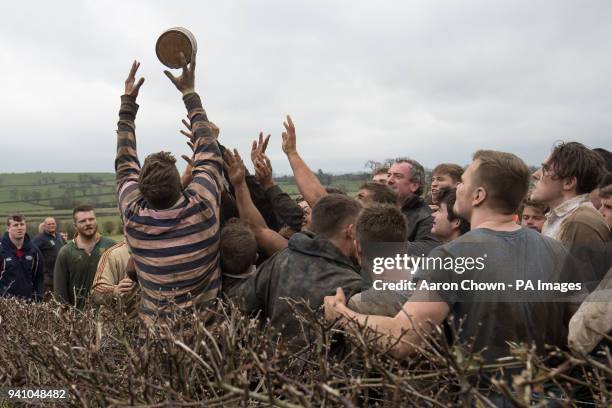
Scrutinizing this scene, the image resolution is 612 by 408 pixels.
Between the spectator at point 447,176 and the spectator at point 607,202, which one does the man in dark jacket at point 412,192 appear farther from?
the spectator at point 607,202

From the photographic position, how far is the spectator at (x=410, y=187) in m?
5.31

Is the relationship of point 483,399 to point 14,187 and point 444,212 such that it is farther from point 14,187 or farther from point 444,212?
point 14,187

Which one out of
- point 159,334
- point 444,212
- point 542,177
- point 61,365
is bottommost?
point 61,365

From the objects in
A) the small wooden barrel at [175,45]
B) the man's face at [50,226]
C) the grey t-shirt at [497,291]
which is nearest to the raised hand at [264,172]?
the small wooden barrel at [175,45]

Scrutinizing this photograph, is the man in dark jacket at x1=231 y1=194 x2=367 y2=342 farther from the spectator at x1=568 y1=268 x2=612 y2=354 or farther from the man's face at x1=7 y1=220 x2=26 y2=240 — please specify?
the man's face at x1=7 y1=220 x2=26 y2=240

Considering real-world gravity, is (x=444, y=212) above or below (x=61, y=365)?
above

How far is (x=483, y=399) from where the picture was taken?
148 centimetres

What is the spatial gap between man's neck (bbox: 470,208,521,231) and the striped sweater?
5.58 ft

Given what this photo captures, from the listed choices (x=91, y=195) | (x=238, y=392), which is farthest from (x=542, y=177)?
(x=91, y=195)

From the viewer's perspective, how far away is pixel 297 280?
3.24 m

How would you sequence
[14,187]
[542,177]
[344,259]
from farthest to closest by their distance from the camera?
[14,187] → [542,177] → [344,259]

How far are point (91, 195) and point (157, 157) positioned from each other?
61.8 meters

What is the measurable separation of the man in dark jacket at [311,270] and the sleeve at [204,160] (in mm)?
634

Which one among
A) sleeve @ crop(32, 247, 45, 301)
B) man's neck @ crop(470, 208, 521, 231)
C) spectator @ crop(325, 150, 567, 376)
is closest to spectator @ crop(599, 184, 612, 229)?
spectator @ crop(325, 150, 567, 376)
